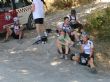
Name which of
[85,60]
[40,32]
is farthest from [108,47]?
[40,32]

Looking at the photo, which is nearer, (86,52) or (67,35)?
(86,52)

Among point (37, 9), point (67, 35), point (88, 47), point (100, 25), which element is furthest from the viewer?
point (37, 9)

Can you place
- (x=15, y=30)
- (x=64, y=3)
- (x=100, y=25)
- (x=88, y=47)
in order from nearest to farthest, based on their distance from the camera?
1. (x=88, y=47)
2. (x=100, y=25)
3. (x=15, y=30)
4. (x=64, y=3)

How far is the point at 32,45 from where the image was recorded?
14.0 meters

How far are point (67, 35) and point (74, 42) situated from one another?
56 centimetres

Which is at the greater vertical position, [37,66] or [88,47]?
[88,47]

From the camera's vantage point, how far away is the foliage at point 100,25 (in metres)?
13.5

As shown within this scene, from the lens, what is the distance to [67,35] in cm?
1270

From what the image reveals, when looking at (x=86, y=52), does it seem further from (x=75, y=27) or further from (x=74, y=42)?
(x=75, y=27)

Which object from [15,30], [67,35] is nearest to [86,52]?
[67,35]

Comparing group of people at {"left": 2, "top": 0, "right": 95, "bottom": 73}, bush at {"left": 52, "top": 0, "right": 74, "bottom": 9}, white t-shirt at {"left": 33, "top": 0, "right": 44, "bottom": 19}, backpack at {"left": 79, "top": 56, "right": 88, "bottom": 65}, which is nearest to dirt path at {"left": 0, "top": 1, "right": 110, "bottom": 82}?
backpack at {"left": 79, "top": 56, "right": 88, "bottom": 65}

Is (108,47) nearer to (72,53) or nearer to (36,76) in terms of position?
(72,53)

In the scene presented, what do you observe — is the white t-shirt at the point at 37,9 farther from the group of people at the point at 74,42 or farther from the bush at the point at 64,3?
the bush at the point at 64,3

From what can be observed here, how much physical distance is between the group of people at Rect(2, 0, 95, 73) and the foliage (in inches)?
14.9
